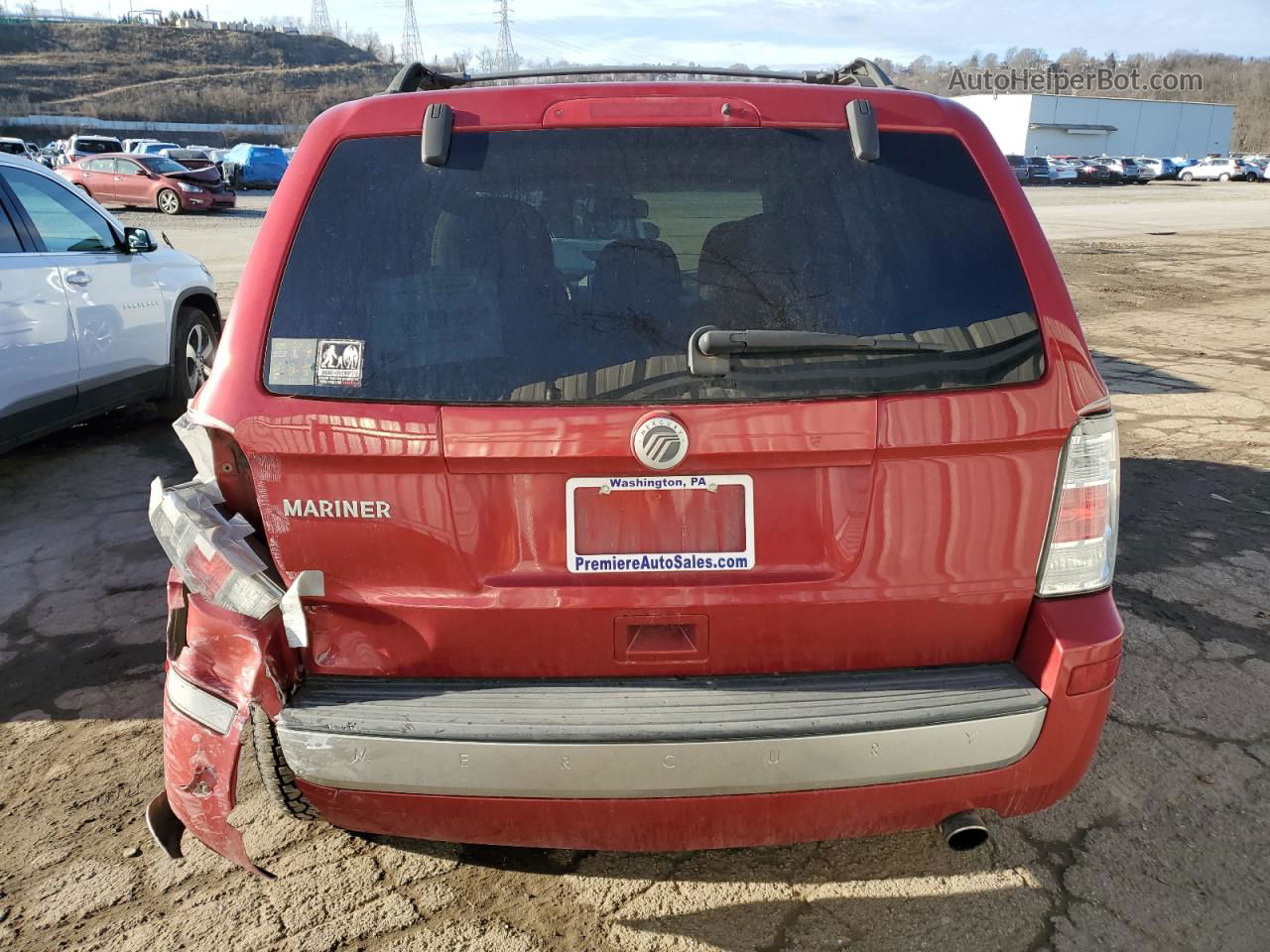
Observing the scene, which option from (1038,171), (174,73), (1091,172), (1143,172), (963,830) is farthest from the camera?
(174,73)

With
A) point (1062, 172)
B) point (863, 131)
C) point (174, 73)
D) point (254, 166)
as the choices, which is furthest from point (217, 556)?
point (174, 73)

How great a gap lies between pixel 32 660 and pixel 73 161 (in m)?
29.5

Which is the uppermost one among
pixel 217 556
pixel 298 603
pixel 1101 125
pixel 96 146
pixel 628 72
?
pixel 1101 125

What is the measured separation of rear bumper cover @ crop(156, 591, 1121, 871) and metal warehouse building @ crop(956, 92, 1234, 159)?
84.6 metres

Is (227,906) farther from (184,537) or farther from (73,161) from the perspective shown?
(73,161)

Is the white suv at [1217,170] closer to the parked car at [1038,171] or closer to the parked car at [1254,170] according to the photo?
the parked car at [1254,170]

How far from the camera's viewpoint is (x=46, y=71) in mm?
96062

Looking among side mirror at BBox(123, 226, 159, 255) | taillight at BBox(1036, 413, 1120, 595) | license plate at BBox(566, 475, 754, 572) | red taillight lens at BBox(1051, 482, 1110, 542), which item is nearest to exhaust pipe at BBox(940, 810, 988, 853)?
taillight at BBox(1036, 413, 1120, 595)

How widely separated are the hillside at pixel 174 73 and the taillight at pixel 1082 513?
95239 millimetres

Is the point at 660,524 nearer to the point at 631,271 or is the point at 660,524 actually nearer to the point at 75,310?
the point at 631,271

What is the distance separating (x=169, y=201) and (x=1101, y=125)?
3275 inches

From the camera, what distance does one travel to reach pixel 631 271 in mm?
2170

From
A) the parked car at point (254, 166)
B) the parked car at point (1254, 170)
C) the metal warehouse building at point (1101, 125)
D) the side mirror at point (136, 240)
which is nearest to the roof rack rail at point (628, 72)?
the side mirror at point (136, 240)

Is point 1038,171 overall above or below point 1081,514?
below
